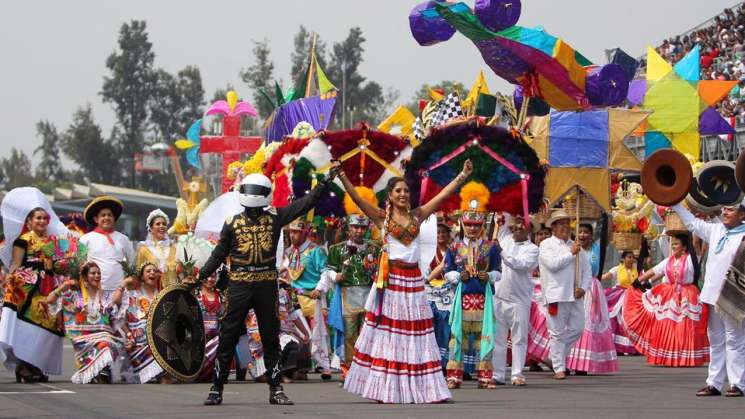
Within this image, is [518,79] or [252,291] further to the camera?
[518,79]

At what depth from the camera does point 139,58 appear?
324 ft

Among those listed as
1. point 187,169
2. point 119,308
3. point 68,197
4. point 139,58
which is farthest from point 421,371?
point 187,169

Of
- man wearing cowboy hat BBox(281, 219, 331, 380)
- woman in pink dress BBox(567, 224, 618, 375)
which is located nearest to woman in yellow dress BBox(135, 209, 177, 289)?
man wearing cowboy hat BBox(281, 219, 331, 380)

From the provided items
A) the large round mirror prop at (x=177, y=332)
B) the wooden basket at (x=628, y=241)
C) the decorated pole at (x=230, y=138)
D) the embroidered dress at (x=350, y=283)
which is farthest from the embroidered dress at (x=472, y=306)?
the decorated pole at (x=230, y=138)

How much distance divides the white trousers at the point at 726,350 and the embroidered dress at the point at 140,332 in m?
5.56

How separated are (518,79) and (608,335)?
10.5 feet

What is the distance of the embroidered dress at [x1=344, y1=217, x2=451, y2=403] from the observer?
12.1 m

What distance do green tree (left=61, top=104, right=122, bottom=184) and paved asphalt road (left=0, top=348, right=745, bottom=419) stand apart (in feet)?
284

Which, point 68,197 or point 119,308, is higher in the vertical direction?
point 68,197

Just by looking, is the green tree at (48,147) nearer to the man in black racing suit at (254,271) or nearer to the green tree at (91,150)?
the green tree at (91,150)

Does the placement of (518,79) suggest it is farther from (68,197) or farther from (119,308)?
(68,197)

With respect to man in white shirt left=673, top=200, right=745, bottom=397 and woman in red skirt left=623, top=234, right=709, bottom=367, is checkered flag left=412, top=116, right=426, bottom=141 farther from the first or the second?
man in white shirt left=673, top=200, right=745, bottom=397

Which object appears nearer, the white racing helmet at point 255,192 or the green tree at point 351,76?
the white racing helmet at point 255,192

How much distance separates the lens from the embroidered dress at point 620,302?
20953mm
